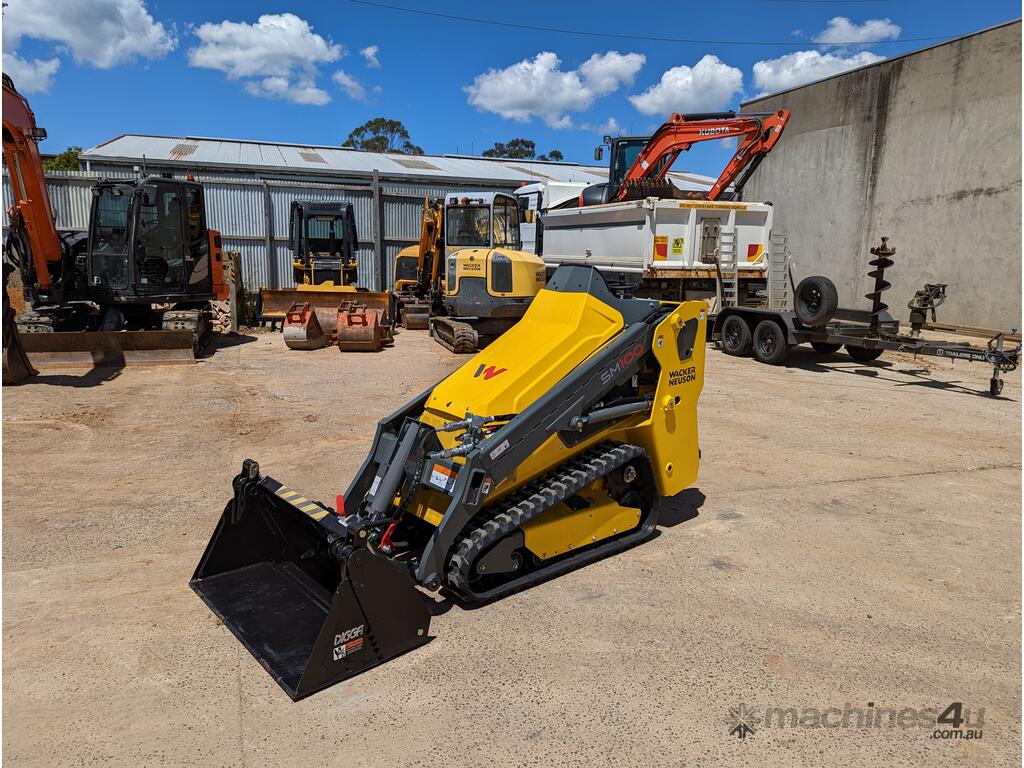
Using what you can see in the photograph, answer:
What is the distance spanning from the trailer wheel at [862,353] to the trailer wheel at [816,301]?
1.29m

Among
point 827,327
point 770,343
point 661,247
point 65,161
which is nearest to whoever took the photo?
point 827,327

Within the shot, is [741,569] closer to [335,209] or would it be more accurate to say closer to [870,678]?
[870,678]

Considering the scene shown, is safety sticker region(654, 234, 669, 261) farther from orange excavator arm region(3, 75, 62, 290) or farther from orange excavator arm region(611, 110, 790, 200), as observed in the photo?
orange excavator arm region(3, 75, 62, 290)

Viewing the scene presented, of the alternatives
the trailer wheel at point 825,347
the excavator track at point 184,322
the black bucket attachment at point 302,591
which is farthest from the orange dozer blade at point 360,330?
the black bucket attachment at point 302,591

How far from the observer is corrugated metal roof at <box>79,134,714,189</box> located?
72.4 ft

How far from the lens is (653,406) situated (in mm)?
4227

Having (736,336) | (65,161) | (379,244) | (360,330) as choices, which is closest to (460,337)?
(360,330)

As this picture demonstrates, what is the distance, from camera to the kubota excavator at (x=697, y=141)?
12.9 meters

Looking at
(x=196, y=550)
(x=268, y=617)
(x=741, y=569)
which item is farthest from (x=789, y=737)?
(x=196, y=550)

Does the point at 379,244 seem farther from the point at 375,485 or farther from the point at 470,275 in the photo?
the point at 375,485

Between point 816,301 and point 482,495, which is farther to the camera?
point 816,301

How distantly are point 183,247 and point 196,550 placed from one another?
841 centimetres

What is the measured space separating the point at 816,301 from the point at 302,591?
9180 mm

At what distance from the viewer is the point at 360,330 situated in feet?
37.6
